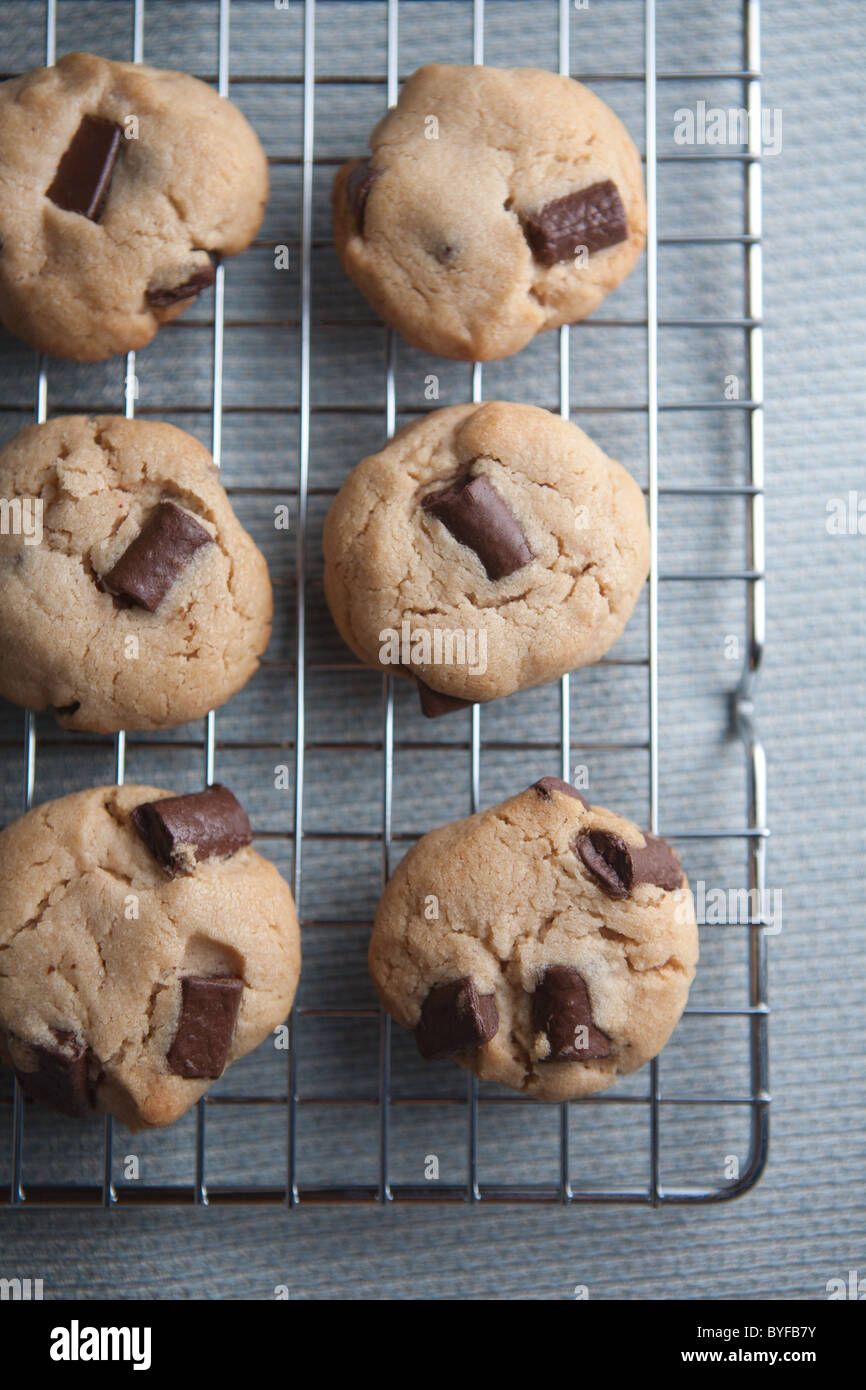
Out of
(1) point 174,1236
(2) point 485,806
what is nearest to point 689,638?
(2) point 485,806

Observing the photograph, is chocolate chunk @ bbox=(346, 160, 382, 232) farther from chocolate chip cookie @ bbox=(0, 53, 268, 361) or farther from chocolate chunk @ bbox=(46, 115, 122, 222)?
chocolate chunk @ bbox=(46, 115, 122, 222)

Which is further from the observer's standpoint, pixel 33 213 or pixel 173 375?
pixel 173 375

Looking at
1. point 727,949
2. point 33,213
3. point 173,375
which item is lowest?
point 727,949

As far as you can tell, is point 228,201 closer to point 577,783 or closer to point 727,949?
point 577,783

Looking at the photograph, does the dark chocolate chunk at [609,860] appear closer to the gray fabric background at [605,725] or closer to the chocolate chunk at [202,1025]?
the gray fabric background at [605,725]

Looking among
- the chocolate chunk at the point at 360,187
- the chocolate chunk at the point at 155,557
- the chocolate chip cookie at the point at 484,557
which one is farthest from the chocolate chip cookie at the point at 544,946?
the chocolate chunk at the point at 360,187
